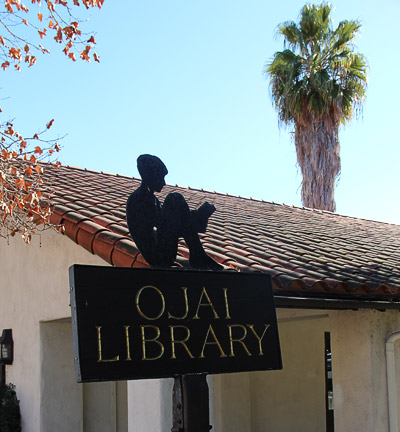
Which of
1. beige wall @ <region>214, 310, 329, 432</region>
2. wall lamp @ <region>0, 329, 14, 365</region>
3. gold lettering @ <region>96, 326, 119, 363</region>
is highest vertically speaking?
gold lettering @ <region>96, 326, 119, 363</region>

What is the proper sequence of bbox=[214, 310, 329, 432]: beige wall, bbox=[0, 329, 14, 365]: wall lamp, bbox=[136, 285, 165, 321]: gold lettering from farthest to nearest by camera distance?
bbox=[214, 310, 329, 432]: beige wall < bbox=[0, 329, 14, 365]: wall lamp < bbox=[136, 285, 165, 321]: gold lettering

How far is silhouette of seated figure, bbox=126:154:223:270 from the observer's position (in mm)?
3541

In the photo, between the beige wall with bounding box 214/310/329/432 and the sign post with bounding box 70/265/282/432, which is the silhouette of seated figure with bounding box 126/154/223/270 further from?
the beige wall with bounding box 214/310/329/432

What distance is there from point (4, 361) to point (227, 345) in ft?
19.3

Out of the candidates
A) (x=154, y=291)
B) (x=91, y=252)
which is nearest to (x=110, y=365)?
(x=154, y=291)

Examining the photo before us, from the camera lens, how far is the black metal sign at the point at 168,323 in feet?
9.68

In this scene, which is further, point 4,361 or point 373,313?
point 4,361

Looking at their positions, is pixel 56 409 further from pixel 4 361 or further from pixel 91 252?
pixel 91 252

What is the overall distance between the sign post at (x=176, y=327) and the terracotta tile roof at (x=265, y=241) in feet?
6.36

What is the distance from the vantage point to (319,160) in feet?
69.3

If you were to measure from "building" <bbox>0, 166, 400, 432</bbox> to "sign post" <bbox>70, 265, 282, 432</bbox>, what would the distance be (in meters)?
2.02

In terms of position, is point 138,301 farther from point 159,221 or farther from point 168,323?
point 159,221

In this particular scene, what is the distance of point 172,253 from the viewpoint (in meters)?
3.56

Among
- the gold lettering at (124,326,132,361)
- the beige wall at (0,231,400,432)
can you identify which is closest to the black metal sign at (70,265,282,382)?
the gold lettering at (124,326,132,361)
